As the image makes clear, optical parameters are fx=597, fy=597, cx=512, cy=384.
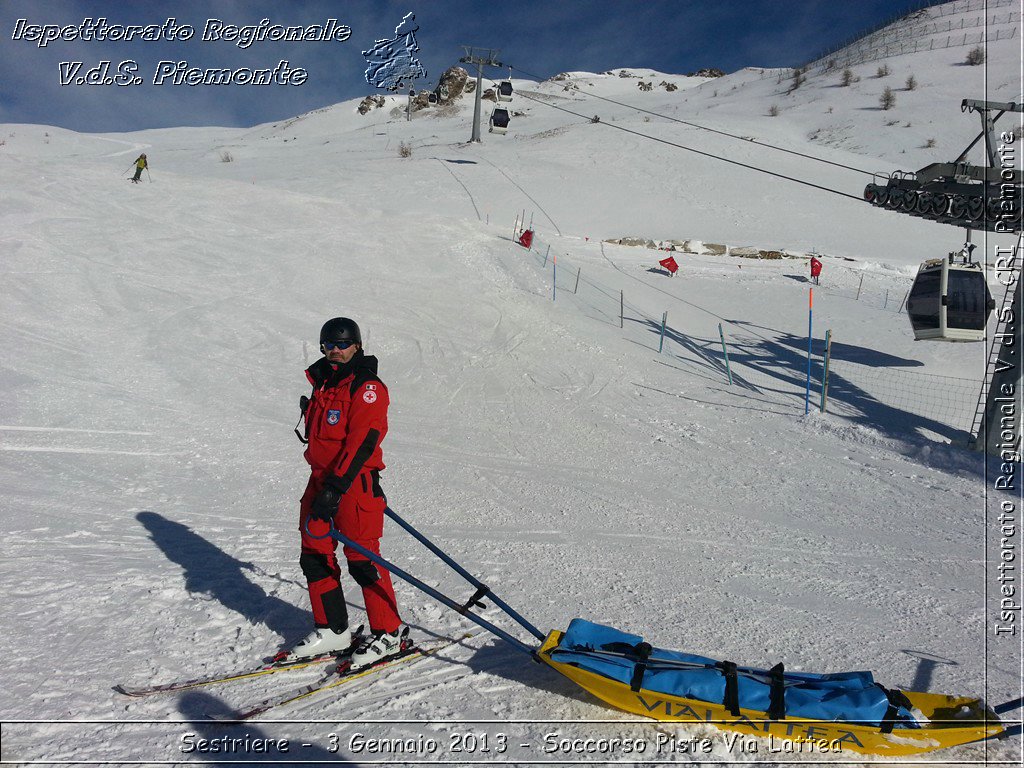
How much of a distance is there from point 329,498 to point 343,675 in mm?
1040

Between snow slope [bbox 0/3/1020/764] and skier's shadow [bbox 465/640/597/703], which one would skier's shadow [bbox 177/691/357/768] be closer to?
snow slope [bbox 0/3/1020/764]

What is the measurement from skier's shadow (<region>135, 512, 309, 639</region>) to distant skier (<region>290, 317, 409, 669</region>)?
0.58m

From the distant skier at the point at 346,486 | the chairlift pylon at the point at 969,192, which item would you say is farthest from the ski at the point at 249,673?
the chairlift pylon at the point at 969,192

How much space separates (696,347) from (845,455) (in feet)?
22.0

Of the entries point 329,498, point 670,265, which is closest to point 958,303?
point 670,265

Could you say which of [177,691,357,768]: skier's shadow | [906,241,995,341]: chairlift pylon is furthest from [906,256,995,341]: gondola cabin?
[177,691,357,768]: skier's shadow

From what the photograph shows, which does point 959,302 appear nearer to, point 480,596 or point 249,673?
point 480,596

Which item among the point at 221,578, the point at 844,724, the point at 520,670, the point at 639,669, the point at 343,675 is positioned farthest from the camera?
the point at 221,578

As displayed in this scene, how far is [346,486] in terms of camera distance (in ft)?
10.2

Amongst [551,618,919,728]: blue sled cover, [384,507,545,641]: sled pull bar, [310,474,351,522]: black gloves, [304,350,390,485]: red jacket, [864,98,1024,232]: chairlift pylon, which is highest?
[864,98,1024,232]: chairlift pylon

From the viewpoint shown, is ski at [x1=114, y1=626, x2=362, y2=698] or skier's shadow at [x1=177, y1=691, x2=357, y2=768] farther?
ski at [x1=114, y1=626, x2=362, y2=698]

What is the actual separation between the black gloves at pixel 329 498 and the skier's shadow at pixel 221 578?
1240 millimetres

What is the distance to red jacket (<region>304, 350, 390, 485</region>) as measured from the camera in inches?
125

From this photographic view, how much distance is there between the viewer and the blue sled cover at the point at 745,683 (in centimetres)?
269
